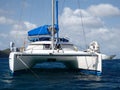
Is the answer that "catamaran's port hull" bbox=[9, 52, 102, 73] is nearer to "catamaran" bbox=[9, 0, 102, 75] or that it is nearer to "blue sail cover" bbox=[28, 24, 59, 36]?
"catamaran" bbox=[9, 0, 102, 75]

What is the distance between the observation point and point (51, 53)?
15.1 meters

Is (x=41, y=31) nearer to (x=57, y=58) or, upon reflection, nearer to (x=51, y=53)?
(x=57, y=58)

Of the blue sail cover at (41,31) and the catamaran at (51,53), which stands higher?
the blue sail cover at (41,31)

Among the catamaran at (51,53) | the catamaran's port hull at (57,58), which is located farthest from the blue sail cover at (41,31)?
the catamaran's port hull at (57,58)

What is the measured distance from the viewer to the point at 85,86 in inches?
464

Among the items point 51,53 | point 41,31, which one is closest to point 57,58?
point 51,53

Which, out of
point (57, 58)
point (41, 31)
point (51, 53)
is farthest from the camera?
point (41, 31)

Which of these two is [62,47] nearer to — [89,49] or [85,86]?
[89,49]

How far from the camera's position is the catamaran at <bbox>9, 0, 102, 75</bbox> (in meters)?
15.2

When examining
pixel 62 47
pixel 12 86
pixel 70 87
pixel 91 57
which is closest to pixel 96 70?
pixel 91 57

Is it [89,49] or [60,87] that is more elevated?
[89,49]

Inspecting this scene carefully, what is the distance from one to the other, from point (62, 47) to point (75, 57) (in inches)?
44.3

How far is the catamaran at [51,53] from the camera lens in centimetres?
1520

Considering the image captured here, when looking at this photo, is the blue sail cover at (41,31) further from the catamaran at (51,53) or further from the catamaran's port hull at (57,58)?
the catamaran's port hull at (57,58)
